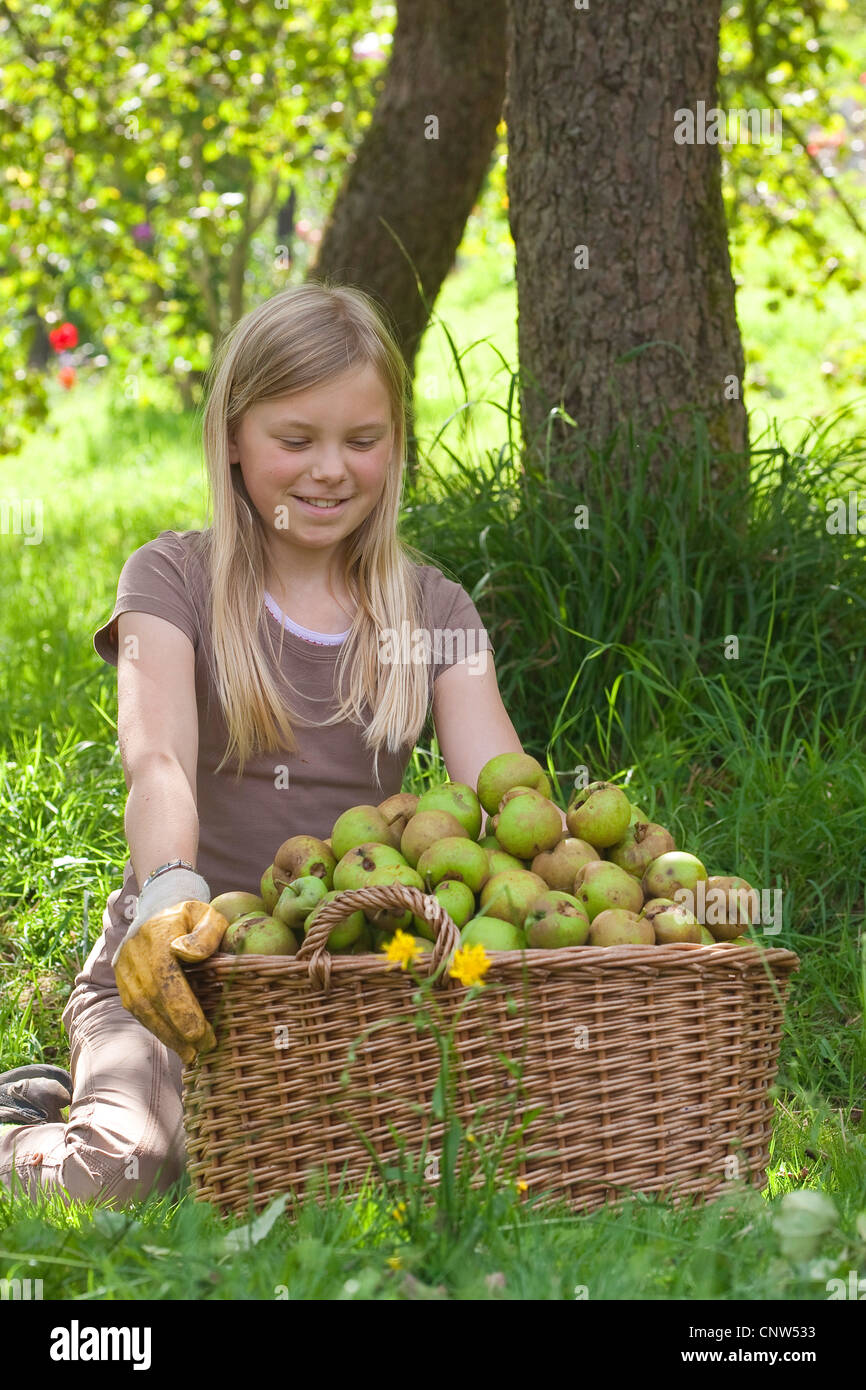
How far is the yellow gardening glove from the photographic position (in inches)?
67.1

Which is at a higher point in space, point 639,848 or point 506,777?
point 506,777

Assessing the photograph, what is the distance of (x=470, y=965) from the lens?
1.61 m

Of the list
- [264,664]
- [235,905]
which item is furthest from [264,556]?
[235,905]

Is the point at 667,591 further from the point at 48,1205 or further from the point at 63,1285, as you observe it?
the point at 63,1285

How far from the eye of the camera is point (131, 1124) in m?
2.15

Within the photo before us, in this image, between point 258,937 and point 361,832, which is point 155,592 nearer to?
Answer: point 361,832

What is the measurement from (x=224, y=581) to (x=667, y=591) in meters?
1.30

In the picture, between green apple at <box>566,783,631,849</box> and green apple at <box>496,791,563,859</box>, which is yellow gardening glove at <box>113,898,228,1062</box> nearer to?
green apple at <box>496,791,563,859</box>

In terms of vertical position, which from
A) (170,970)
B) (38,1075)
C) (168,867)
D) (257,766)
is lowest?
(38,1075)

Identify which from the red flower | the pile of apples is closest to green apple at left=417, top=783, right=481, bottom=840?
the pile of apples

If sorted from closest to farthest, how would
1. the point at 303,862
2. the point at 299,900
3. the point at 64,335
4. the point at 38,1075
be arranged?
the point at 299,900 < the point at 303,862 < the point at 38,1075 < the point at 64,335

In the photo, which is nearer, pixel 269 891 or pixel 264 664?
pixel 269 891

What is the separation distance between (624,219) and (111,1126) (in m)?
2.37

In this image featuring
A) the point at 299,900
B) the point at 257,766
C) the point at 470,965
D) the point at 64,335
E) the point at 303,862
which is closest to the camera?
the point at 470,965
